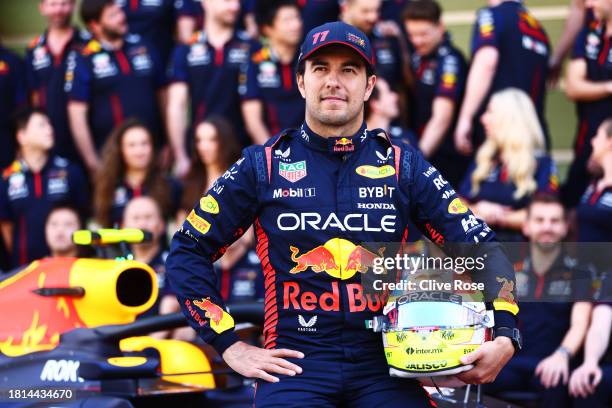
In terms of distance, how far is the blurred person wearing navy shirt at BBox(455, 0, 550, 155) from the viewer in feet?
→ 24.4

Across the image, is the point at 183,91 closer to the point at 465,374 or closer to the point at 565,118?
the point at 565,118

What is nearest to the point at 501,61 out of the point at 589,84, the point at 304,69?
the point at 589,84

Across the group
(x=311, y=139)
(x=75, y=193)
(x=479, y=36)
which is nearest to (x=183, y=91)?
(x=75, y=193)

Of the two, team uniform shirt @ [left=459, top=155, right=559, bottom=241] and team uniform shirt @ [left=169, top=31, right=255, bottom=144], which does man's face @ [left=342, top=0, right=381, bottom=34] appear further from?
team uniform shirt @ [left=459, top=155, right=559, bottom=241]

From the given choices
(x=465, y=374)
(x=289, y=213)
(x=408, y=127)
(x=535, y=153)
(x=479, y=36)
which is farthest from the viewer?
(x=408, y=127)

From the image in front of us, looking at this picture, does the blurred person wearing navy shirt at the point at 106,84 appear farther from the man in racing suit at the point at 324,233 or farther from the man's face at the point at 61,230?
the man in racing suit at the point at 324,233

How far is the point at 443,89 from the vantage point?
771 centimetres

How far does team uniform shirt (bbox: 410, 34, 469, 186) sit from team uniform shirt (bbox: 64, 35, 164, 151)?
200 centimetres

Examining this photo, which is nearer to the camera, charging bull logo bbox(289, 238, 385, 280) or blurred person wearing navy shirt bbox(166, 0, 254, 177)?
charging bull logo bbox(289, 238, 385, 280)

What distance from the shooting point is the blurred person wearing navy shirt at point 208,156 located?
7.56 metres

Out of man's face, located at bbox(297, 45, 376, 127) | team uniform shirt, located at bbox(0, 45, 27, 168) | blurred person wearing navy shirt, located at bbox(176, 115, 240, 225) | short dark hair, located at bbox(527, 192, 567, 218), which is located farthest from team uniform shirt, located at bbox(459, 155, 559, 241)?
team uniform shirt, located at bbox(0, 45, 27, 168)

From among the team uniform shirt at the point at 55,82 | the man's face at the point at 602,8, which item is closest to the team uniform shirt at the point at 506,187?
the man's face at the point at 602,8

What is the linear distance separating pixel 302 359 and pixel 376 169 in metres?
0.71

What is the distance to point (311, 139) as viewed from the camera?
3971 millimetres
